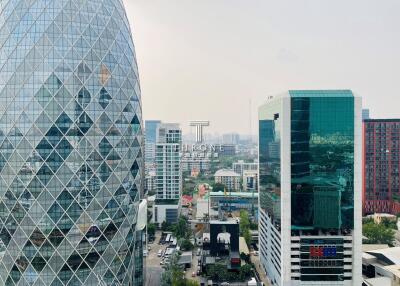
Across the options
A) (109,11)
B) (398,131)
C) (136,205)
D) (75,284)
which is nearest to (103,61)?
(109,11)

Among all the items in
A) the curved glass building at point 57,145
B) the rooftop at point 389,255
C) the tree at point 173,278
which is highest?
the curved glass building at point 57,145

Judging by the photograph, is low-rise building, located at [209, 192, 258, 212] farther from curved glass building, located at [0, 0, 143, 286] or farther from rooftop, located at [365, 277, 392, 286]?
curved glass building, located at [0, 0, 143, 286]

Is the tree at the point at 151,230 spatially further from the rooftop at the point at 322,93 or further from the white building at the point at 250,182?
the white building at the point at 250,182

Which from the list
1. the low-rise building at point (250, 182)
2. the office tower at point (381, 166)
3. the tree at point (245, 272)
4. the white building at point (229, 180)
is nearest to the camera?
the tree at point (245, 272)

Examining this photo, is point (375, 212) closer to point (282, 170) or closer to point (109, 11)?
point (282, 170)

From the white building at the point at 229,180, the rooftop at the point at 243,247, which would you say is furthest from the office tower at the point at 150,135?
the rooftop at the point at 243,247

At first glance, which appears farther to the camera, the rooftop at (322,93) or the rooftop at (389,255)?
the rooftop at (389,255)

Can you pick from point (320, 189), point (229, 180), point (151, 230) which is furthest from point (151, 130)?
point (320, 189)
